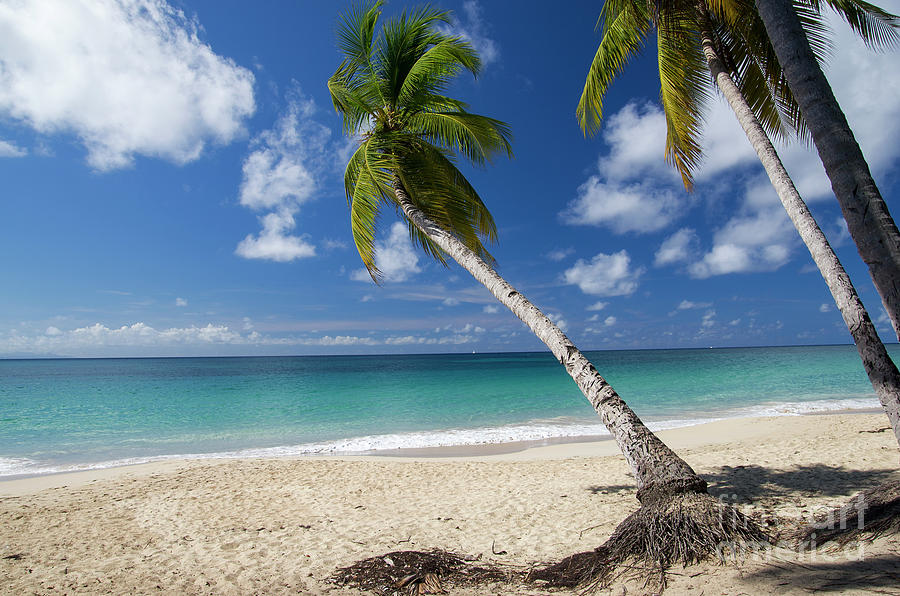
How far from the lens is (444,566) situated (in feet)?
12.9

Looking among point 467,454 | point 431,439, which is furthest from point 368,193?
point 431,439

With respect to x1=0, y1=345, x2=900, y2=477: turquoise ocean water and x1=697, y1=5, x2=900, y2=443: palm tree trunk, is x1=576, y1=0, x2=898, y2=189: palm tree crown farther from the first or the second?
x1=0, y1=345, x2=900, y2=477: turquoise ocean water

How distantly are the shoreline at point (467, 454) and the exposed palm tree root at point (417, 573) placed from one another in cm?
563

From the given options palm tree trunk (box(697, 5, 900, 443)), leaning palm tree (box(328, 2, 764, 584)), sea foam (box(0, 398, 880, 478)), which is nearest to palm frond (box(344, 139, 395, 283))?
leaning palm tree (box(328, 2, 764, 584))

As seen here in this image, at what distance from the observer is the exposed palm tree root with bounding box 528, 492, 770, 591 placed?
3.35 meters

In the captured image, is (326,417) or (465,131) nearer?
(465,131)

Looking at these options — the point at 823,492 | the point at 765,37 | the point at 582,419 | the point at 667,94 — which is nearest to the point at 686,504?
the point at 823,492

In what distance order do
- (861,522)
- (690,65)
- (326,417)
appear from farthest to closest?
(326,417) < (690,65) < (861,522)

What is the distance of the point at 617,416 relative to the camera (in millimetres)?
4336

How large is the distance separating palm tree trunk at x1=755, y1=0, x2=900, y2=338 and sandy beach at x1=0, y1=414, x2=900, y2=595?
1.93 m

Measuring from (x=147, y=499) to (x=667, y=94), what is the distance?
10323 millimetres

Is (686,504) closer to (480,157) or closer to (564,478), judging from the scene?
(564,478)

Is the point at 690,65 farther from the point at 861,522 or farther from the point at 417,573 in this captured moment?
the point at 417,573

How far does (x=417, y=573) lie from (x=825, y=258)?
4.94 m
